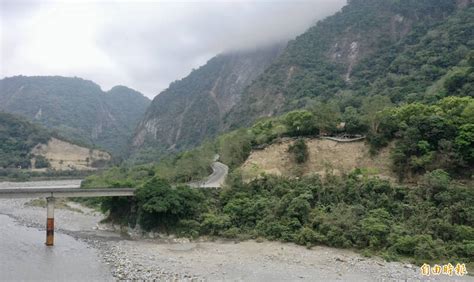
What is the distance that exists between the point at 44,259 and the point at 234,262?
15249 millimetres

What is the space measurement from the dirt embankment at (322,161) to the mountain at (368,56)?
2721 centimetres

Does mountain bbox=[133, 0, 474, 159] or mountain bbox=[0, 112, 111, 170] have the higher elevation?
mountain bbox=[133, 0, 474, 159]

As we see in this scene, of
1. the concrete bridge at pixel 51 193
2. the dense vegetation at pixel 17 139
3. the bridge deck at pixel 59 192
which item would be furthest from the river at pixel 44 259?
the dense vegetation at pixel 17 139

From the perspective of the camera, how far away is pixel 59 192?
46000mm

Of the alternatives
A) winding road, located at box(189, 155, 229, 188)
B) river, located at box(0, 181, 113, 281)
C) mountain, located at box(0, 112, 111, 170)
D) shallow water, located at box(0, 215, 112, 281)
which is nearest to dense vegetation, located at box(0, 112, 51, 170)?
mountain, located at box(0, 112, 111, 170)

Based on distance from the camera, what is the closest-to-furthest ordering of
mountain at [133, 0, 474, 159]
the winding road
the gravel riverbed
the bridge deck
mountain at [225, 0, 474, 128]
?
1. the gravel riverbed
2. the bridge deck
3. the winding road
4. mountain at [133, 0, 474, 159]
5. mountain at [225, 0, 474, 128]

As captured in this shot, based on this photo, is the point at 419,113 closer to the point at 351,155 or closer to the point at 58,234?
the point at 351,155

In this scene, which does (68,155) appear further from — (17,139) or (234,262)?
(234,262)

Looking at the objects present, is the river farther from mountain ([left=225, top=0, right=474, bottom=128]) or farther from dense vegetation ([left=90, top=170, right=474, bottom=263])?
mountain ([left=225, top=0, right=474, bottom=128])

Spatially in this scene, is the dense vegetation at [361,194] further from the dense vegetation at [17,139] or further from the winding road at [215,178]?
the dense vegetation at [17,139]

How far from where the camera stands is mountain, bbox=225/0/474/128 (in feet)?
287

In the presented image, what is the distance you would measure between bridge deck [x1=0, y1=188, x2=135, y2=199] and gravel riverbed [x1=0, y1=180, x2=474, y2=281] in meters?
4.43

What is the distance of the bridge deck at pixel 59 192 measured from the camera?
4494 cm

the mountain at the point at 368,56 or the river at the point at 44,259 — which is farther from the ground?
the mountain at the point at 368,56
